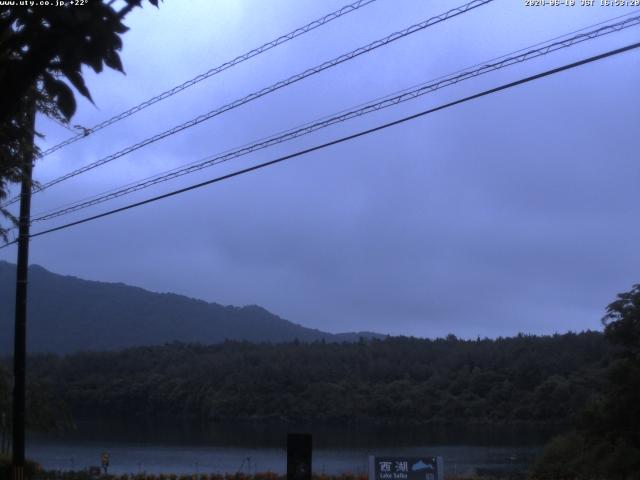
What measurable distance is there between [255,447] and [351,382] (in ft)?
58.8

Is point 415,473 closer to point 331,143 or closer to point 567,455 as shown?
point 331,143

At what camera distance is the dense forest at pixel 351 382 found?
50.0 m

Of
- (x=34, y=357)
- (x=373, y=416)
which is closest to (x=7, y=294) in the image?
(x=34, y=357)

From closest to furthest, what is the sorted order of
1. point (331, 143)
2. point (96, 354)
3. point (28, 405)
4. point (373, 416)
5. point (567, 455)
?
point (331, 143), point (28, 405), point (567, 455), point (373, 416), point (96, 354)

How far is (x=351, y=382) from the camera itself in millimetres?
61281

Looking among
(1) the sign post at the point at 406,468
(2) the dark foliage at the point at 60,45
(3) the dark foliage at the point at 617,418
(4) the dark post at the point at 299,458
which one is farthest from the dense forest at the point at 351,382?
(2) the dark foliage at the point at 60,45

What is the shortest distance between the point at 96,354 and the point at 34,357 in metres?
6.70

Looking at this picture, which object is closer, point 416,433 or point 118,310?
point 416,433

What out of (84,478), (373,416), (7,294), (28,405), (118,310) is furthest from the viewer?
(118,310)

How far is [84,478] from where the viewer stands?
23703mm

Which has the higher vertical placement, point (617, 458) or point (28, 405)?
point (28, 405)

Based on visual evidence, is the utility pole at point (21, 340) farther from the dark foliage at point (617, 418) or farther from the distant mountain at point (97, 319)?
the distant mountain at point (97, 319)

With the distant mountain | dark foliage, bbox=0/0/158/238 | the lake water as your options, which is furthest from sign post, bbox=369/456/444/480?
the distant mountain

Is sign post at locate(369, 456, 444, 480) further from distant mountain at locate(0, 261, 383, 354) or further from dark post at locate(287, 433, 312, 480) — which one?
distant mountain at locate(0, 261, 383, 354)
